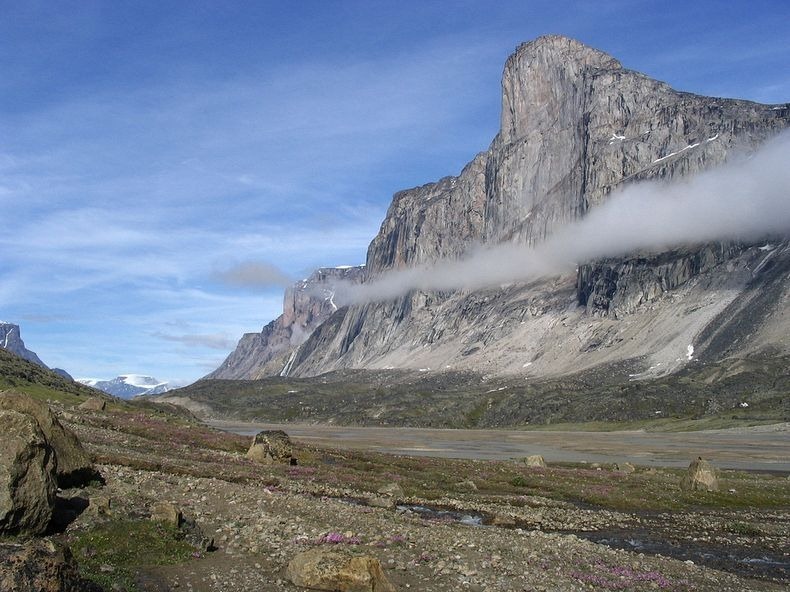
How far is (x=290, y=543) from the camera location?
25.1 metres

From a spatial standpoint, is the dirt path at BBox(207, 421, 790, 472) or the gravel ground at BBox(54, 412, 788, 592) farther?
the dirt path at BBox(207, 421, 790, 472)

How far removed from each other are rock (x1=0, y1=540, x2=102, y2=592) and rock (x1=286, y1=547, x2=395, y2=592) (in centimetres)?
796

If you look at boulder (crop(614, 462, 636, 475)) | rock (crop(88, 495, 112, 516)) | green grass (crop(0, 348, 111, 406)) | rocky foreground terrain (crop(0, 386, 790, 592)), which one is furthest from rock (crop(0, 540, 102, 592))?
green grass (crop(0, 348, 111, 406))

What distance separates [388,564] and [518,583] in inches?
187

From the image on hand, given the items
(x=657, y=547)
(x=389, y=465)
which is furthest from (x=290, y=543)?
(x=389, y=465)

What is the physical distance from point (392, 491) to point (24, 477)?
30.7 m

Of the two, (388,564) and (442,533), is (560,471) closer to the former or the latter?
(442,533)

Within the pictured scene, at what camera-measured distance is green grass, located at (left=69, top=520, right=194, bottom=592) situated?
19016 mm

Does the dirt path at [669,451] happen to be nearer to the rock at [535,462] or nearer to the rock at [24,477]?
the rock at [535,462]

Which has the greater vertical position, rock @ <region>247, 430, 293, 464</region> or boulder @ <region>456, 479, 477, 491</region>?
rock @ <region>247, 430, 293, 464</region>

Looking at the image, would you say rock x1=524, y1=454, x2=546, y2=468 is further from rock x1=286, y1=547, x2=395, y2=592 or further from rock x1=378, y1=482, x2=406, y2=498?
rock x1=286, y1=547, x2=395, y2=592

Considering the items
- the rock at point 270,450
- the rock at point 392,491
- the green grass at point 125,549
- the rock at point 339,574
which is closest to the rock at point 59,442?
the green grass at point 125,549

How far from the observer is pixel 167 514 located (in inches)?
984

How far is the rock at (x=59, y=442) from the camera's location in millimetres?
26375
